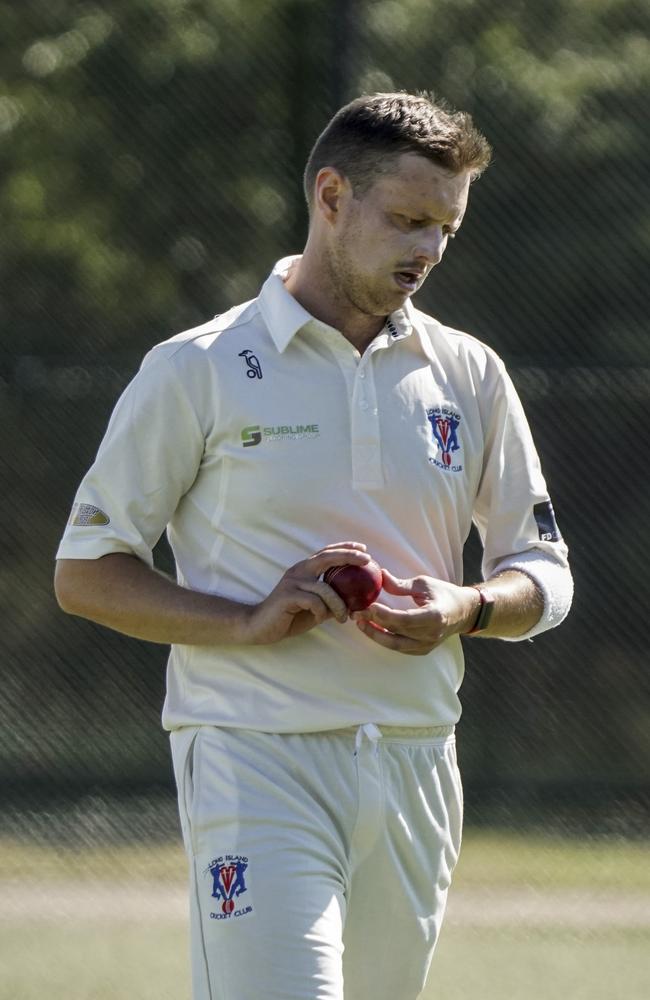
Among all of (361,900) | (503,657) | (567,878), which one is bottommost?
(567,878)

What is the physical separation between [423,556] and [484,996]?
81.1 inches

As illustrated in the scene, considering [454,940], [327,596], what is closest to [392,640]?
[327,596]

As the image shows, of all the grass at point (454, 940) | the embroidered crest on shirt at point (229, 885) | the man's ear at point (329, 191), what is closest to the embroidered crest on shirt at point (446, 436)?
the man's ear at point (329, 191)

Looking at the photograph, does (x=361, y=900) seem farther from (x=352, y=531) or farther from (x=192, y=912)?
(x=352, y=531)

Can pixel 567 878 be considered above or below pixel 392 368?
below

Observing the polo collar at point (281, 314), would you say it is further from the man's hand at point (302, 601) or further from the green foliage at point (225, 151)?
the green foliage at point (225, 151)

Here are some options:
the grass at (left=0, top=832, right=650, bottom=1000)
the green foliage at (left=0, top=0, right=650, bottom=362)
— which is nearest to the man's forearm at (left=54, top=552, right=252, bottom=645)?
the grass at (left=0, top=832, right=650, bottom=1000)

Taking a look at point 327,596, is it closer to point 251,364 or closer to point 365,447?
point 365,447

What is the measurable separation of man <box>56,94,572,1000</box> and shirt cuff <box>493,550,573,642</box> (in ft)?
0.13

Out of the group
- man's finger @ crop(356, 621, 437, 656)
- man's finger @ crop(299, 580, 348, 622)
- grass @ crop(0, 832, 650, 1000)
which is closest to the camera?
man's finger @ crop(299, 580, 348, 622)

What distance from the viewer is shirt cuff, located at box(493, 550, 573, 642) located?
2775 mm

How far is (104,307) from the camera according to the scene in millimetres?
5047

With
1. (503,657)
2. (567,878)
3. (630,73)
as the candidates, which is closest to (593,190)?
(630,73)

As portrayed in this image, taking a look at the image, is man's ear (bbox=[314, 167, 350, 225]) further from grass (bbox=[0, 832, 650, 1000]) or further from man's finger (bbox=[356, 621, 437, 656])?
grass (bbox=[0, 832, 650, 1000])
